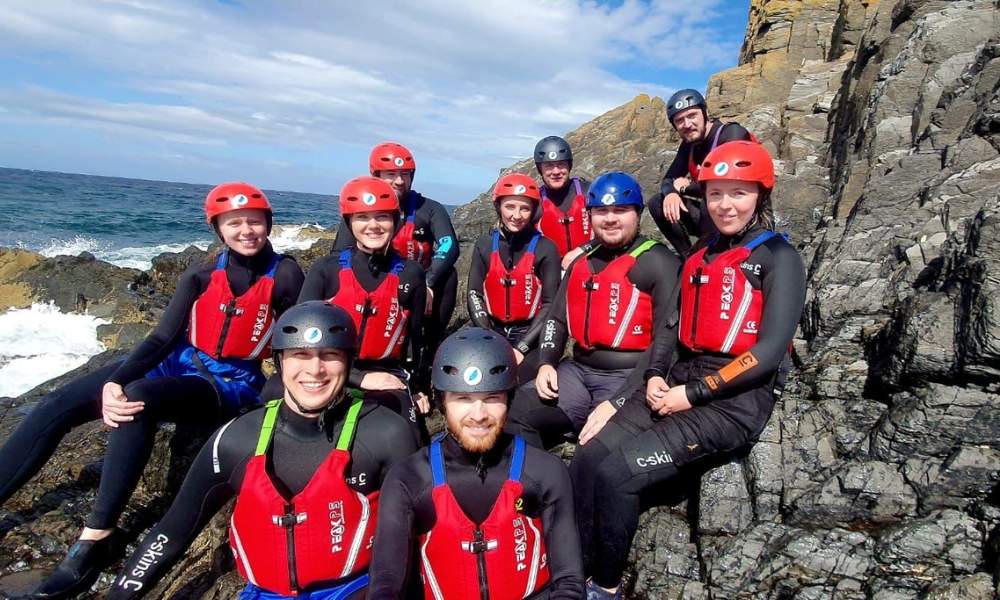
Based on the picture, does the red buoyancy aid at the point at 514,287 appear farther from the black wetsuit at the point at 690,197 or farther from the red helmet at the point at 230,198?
the red helmet at the point at 230,198

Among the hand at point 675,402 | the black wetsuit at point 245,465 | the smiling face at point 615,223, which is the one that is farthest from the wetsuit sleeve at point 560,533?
the smiling face at point 615,223

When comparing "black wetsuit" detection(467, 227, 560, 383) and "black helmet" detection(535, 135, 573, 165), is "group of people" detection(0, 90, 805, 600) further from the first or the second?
"black helmet" detection(535, 135, 573, 165)

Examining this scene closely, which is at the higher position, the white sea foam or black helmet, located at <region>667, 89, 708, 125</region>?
black helmet, located at <region>667, 89, 708, 125</region>

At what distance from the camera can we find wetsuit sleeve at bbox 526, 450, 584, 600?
3832mm

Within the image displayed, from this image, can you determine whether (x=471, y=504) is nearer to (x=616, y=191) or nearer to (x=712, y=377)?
(x=712, y=377)

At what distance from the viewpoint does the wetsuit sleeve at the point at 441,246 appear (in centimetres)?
887

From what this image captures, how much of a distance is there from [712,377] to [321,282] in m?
4.05

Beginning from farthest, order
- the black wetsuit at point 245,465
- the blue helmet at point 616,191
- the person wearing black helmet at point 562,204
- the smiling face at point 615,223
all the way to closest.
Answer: the person wearing black helmet at point 562,204 → the smiling face at point 615,223 → the blue helmet at point 616,191 → the black wetsuit at point 245,465

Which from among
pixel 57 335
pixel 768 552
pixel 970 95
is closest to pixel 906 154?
pixel 970 95

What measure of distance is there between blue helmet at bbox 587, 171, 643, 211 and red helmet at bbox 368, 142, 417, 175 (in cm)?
390

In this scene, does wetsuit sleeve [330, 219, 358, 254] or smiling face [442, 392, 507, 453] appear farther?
wetsuit sleeve [330, 219, 358, 254]

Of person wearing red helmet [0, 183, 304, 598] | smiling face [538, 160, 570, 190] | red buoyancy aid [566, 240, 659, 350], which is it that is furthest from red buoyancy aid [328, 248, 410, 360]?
smiling face [538, 160, 570, 190]

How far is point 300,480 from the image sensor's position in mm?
4273

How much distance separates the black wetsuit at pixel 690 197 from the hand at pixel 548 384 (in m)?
3.18
